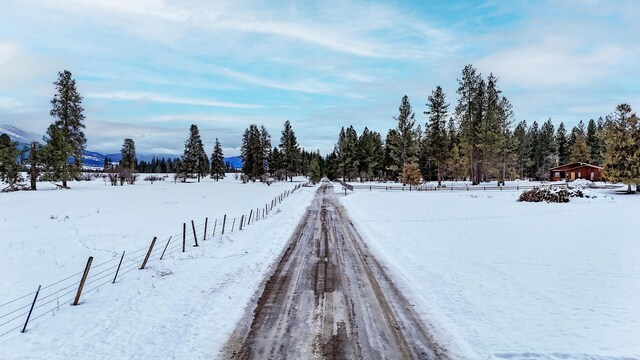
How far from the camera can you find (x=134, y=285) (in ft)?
33.8

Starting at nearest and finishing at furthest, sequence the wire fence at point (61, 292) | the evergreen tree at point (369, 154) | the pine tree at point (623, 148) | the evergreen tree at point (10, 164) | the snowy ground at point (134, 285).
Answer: the snowy ground at point (134, 285) < the wire fence at point (61, 292) < the pine tree at point (623, 148) < the evergreen tree at point (10, 164) < the evergreen tree at point (369, 154)

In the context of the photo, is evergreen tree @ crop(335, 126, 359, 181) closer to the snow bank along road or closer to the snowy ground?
the snowy ground

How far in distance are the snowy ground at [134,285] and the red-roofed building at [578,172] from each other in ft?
245

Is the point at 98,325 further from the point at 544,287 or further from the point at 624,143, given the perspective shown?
the point at 624,143

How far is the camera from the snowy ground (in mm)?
6668

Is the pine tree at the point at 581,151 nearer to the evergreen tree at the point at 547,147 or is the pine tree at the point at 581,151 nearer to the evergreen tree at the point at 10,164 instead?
the evergreen tree at the point at 547,147

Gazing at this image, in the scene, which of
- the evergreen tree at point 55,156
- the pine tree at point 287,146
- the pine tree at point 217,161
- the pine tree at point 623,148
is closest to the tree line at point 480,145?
the pine tree at point 623,148

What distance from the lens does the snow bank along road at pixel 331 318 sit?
20.6ft

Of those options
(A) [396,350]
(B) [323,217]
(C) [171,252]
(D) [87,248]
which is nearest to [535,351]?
(A) [396,350]

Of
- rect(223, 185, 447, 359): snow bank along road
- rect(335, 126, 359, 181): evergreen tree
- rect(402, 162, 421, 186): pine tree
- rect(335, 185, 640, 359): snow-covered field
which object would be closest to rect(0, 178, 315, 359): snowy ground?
rect(223, 185, 447, 359): snow bank along road

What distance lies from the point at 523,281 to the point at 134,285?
1109 centimetres

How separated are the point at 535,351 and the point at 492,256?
26.5 feet

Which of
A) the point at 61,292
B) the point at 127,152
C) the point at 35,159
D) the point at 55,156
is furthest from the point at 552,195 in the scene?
the point at 127,152

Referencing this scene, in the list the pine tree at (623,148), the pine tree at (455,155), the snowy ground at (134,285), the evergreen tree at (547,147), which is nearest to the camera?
the snowy ground at (134,285)
